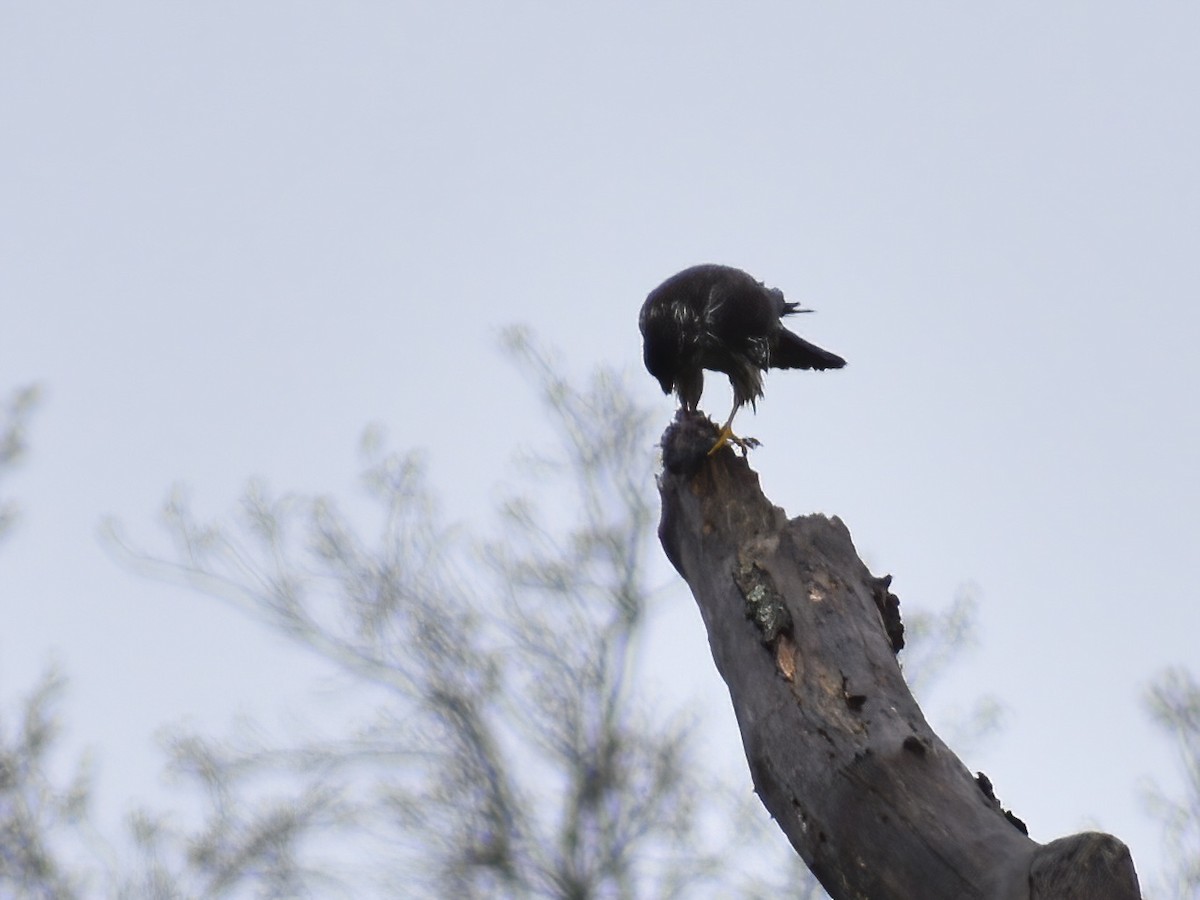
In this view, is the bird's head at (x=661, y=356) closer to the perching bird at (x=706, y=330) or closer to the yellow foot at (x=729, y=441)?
the perching bird at (x=706, y=330)

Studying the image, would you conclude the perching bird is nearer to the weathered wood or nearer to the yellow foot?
the yellow foot

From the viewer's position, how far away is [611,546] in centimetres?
916

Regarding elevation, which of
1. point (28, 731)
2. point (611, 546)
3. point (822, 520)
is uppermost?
point (611, 546)

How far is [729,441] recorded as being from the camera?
11.8 feet

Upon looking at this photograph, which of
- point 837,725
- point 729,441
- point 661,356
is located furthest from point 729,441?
point 661,356

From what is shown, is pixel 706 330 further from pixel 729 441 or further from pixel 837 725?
pixel 837 725

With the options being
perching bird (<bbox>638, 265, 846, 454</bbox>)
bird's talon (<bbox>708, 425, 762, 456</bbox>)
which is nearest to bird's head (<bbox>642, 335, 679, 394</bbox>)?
perching bird (<bbox>638, 265, 846, 454</bbox>)

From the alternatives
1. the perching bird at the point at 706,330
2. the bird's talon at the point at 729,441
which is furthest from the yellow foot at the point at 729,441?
the perching bird at the point at 706,330

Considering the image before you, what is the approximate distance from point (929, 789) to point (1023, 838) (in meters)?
0.21

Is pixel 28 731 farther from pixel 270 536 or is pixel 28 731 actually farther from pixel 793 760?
pixel 793 760

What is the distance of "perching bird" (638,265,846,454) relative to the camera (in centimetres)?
546

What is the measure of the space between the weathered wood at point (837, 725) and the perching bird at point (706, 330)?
2059 mm

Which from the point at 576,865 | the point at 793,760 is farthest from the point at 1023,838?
the point at 576,865

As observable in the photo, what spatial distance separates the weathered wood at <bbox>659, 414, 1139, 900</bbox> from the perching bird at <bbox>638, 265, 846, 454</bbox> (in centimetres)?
206
